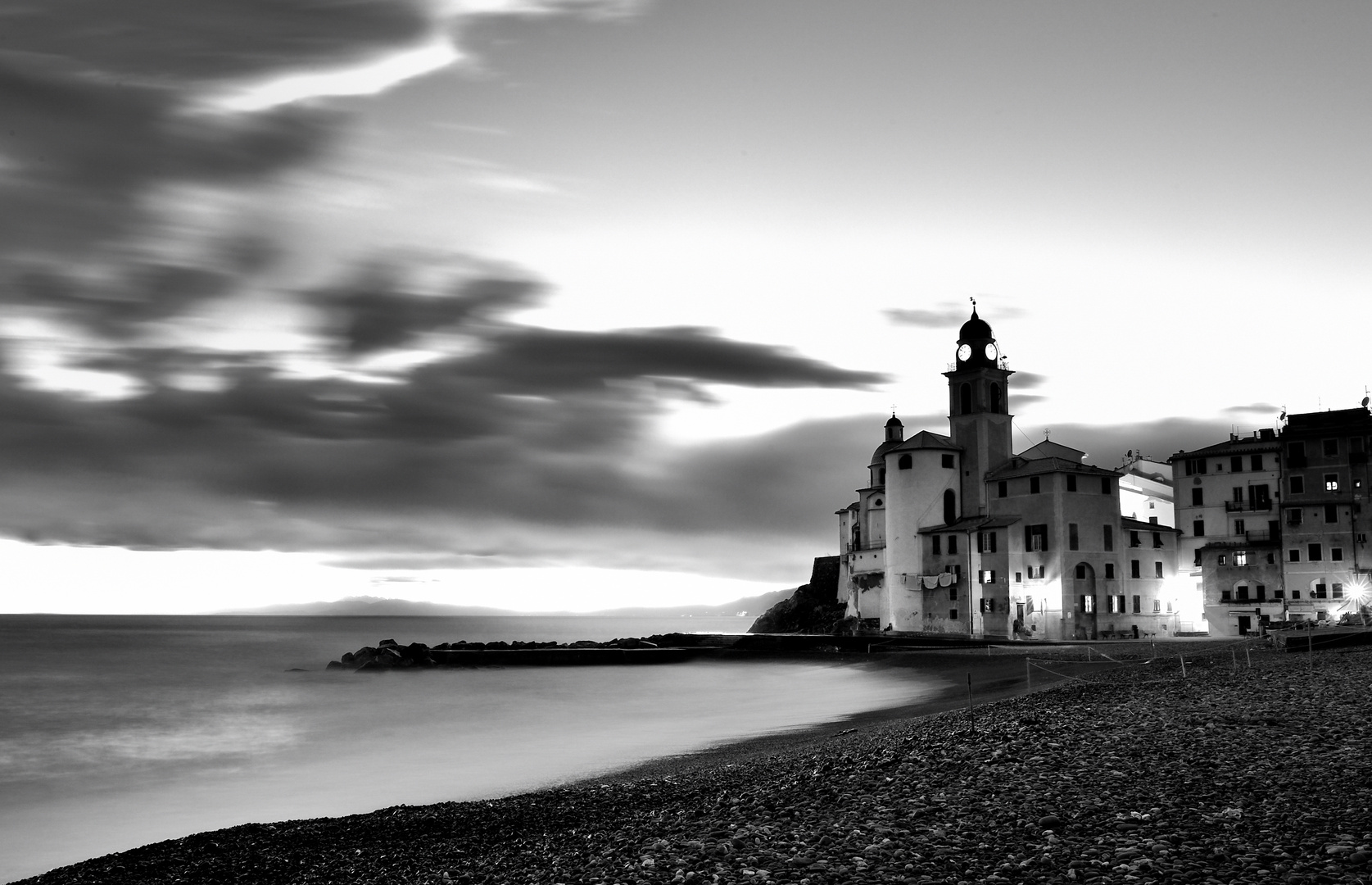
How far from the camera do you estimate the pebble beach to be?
372 inches

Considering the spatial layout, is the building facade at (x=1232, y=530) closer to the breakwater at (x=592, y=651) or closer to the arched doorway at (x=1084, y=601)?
the arched doorway at (x=1084, y=601)

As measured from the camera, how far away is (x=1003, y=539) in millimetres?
75125

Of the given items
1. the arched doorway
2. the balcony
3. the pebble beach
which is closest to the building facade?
the balcony

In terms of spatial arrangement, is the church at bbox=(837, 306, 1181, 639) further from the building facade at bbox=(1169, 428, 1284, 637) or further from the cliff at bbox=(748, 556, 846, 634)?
the cliff at bbox=(748, 556, 846, 634)

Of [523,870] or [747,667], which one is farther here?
[747,667]

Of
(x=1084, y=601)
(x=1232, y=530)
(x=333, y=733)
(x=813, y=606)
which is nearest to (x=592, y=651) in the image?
(x=813, y=606)

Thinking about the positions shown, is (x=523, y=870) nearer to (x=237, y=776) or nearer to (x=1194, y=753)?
(x=1194, y=753)

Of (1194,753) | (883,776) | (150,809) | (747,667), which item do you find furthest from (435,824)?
(747,667)

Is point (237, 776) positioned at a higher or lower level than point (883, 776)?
lower

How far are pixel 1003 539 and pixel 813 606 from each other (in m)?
40.7

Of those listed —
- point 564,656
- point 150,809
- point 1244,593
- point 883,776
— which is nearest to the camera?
point 883,776

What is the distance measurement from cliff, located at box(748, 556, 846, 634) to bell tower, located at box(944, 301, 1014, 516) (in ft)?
96.3

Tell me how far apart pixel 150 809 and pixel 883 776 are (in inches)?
741

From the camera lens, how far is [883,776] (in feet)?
47.8
